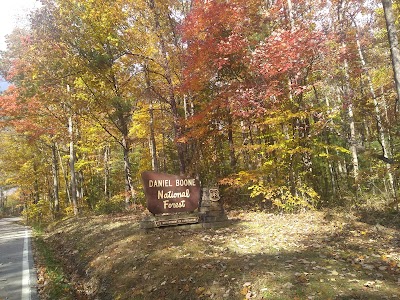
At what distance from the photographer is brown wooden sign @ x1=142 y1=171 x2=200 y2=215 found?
419 inches

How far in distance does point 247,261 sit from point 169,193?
456cm

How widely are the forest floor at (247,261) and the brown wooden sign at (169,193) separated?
77 cm

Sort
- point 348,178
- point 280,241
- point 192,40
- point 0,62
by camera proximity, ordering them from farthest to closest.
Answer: point 0,62, point 348,178, point 192,40, point 280,241

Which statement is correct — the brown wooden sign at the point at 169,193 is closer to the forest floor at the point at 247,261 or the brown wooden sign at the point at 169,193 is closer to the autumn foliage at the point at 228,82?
the forest floor at the point at 247,261

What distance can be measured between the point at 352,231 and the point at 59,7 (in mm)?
16243

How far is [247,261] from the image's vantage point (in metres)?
7.02

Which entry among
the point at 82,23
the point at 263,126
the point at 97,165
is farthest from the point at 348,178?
the point at 97,165

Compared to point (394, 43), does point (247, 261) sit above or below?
below

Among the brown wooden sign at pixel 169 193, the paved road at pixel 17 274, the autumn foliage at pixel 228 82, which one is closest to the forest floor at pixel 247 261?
the paved road at pixel 17 274

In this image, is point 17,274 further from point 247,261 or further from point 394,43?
point 394,43

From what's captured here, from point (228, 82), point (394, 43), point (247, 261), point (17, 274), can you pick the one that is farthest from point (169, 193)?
point (394, 43)

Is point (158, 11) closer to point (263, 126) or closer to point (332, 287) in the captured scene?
point (263, 126)

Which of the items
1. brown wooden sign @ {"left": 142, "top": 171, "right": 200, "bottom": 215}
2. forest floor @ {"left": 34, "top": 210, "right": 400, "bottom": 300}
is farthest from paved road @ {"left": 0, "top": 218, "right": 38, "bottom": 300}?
brown wooden sign @ {"left": 142, "top": 171, "right": 200, "bottom": 215}

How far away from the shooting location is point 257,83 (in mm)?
12273
